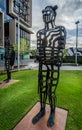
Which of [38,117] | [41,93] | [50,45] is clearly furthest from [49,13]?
[38,117]

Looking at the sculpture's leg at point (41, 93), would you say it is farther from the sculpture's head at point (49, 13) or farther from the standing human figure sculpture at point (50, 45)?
the sculpture's head at point (49, 13)

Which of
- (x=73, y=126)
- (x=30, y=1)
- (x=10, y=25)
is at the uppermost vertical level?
(x=30, y=1)

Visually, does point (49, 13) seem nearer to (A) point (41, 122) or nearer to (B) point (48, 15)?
(B) point (48, 15)

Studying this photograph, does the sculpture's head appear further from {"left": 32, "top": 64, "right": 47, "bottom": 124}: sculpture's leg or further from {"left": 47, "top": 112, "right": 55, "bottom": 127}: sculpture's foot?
{"left": 47, "top": 112, "right": 55, "bottom": 127}: sculpture's foot

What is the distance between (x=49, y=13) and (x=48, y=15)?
0.06m

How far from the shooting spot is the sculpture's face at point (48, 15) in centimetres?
377

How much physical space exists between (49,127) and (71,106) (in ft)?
5.09

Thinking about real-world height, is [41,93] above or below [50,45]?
below

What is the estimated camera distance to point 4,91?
6.64 meters

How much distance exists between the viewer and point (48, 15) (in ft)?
12.5

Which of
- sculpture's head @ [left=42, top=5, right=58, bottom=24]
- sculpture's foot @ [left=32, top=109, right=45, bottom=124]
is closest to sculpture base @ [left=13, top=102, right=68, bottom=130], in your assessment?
sculpture's foot @ [left=32, top=109, right=45, bottom=124]

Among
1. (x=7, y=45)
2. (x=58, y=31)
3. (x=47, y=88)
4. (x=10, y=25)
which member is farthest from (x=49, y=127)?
(x=10, y=25)

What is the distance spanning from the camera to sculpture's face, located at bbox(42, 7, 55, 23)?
3770 millimetres

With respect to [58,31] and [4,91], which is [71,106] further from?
[4,91]
